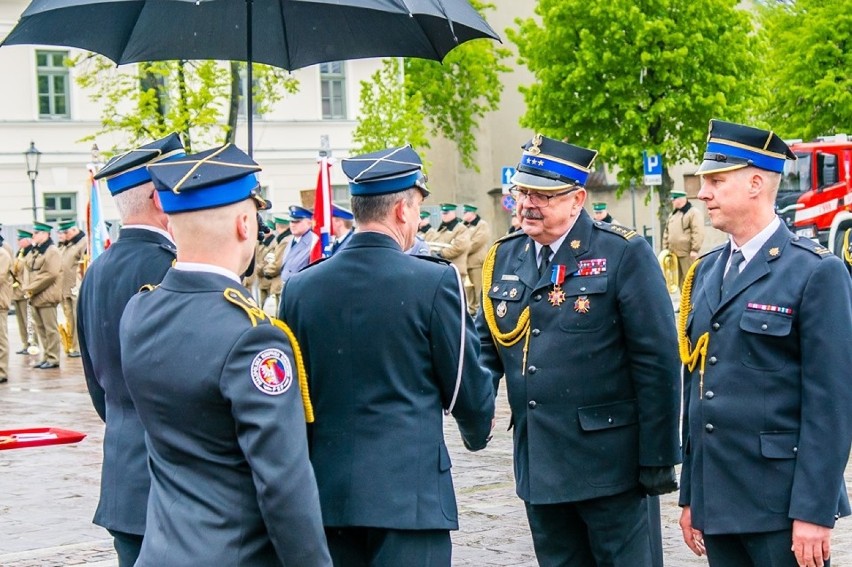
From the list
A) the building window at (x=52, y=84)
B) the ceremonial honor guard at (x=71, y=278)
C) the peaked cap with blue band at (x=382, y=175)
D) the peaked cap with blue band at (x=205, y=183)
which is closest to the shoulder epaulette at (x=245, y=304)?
the peaked cap with blue band at (x=205, y=183)

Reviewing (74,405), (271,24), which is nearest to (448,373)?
A: (271,24)

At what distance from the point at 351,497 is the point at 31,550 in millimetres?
4315

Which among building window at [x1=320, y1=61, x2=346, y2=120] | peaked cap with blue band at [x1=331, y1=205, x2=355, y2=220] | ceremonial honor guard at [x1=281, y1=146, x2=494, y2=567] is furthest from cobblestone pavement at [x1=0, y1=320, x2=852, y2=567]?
building window at [x1=320, y1=61, x2=346, y2=120]

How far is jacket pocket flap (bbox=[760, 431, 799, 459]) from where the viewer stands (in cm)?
438

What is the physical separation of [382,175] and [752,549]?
1715mm

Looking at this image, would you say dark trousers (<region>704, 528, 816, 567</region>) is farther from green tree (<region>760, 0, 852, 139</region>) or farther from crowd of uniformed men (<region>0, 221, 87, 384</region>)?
green tree (<region>760, 0, 852, 139</region>)

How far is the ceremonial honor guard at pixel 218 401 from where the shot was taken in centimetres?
339

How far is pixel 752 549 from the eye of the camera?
14.6ft

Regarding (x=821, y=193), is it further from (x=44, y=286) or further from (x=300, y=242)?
(x=44, y=286)

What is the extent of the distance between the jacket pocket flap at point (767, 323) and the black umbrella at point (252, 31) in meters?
2.16

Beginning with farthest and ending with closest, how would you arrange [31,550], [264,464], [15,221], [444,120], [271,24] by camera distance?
[444,120], [15,221], [31,550], [271,24], [264,464]

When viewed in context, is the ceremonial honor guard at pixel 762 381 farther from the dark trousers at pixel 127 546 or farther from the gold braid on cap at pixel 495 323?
the dark trousers at pixel 127 546

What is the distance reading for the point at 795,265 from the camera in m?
4.46

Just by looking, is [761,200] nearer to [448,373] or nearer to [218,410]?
[448,373]
